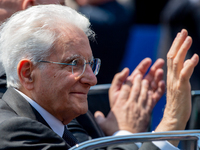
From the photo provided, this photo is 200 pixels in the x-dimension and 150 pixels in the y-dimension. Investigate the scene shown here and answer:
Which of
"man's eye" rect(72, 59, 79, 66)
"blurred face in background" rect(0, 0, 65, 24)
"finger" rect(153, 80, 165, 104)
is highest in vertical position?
"blurred face in background" rect(0, 0, 65, 24)

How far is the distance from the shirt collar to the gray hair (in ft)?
0.50

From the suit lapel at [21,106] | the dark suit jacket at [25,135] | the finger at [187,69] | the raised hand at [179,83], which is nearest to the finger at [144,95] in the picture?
the raised hand at [179,83]

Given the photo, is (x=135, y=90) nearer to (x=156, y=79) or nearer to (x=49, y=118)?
(x=156, y=79)

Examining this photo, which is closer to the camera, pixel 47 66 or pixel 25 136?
pixel 25 136

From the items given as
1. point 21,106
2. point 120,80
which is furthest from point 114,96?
point 21,106

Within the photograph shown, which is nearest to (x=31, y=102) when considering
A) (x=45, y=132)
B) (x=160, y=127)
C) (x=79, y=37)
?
(x=45, y=132)

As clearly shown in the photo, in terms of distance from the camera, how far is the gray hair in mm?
1812

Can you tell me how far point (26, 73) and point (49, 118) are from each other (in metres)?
0.30

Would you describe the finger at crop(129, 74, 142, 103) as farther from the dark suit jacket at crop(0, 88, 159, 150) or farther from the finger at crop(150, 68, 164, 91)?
the dark suit jacket at crop(0, 88, 159, 150)

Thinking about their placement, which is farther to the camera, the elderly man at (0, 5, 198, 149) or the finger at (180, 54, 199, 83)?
the finger at (180, 54, 199, 83)

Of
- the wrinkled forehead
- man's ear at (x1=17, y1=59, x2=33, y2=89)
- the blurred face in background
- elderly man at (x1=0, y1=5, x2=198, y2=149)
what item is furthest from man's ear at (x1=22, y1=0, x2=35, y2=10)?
man's ear at (x1=17, y1=59, x2=33, y2=89)

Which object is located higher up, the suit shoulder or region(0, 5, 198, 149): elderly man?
region(0, 5, 198, 149): elderly man

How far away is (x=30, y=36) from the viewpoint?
1812 millimetres

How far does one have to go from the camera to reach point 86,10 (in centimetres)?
463
